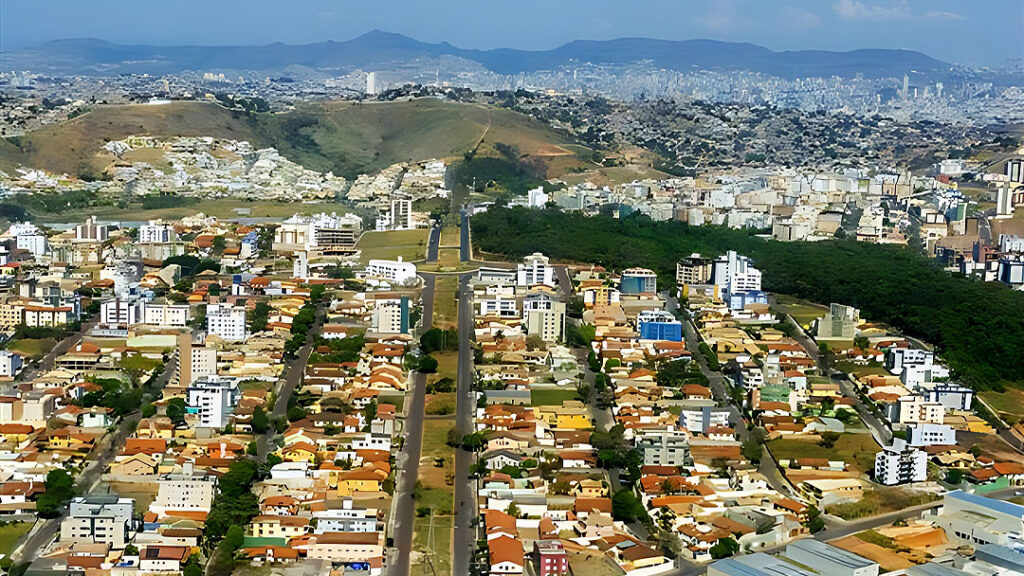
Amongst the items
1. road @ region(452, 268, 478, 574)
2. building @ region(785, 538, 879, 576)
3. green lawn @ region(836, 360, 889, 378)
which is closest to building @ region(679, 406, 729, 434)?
road @ region(452, 268, 478, 574)

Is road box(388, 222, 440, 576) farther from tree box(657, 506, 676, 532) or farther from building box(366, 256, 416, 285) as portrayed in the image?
building box(366, 256, 416, 285)

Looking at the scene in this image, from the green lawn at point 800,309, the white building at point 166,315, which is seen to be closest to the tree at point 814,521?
the green lawn at point 800,309

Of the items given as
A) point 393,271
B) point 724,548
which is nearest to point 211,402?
point 724,548

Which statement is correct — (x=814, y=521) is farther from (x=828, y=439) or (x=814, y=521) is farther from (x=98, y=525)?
(x=98, y=525)

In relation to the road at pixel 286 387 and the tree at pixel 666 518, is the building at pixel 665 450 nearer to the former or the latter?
the tree at pixel 666 518

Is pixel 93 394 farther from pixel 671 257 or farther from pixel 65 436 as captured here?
pixel 671 257

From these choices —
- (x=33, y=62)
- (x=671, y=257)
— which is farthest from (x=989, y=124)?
(x=33, y=62)
